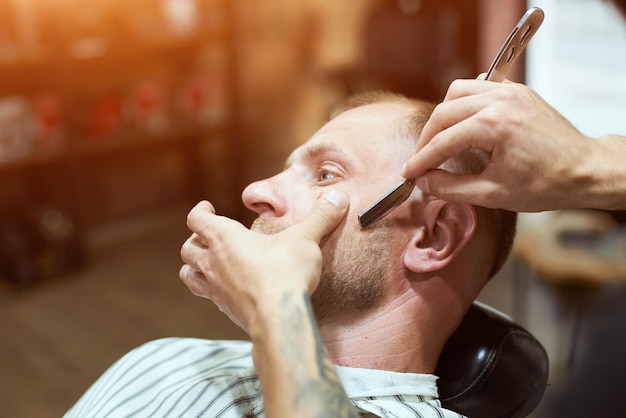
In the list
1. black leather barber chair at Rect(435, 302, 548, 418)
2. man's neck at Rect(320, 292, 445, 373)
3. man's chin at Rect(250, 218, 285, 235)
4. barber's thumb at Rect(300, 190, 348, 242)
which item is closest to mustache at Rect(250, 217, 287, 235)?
man's chin at Rect(250, 218, 285, 235)

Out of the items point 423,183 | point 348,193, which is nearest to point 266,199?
point 348,193

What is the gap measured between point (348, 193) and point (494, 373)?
0.43 metres

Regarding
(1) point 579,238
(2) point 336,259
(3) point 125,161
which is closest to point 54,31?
(3) point 125,161

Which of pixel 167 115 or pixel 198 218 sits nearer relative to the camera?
pixel 198 218

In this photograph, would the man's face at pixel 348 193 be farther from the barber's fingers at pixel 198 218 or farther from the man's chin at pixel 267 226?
the barber's fingers at pixel 198 218

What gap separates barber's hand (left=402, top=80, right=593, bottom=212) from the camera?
3.51 feet

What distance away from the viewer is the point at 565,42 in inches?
182

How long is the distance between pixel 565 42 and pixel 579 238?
1.91 metres

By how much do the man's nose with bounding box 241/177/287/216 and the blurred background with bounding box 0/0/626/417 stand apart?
208cm

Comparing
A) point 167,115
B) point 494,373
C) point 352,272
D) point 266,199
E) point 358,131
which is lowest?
point 167,115

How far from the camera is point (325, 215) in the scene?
4.02 ft

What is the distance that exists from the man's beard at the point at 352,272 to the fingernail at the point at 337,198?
0.06 m

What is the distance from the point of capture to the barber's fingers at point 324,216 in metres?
1.14

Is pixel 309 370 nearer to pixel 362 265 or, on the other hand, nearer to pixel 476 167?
pixel 362 265
